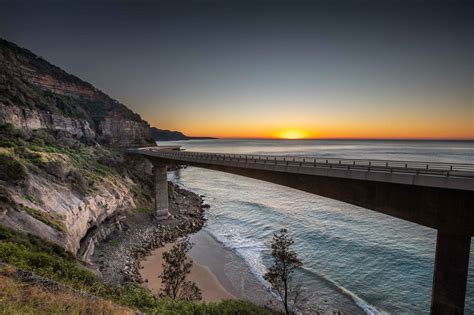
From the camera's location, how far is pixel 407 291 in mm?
26500

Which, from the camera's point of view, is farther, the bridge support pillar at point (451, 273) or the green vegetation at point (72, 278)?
the bridge support pillar at point (451, 273)

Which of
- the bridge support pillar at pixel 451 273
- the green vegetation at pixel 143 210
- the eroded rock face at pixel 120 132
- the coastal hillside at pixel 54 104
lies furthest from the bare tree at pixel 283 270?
the eroded rock face at pixel 120 132

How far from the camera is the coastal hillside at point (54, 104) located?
47.4 meters

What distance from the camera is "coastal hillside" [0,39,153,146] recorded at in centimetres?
4744

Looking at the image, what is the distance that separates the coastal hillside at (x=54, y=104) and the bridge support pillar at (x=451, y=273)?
58.0m

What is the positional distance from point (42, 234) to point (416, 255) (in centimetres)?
4400

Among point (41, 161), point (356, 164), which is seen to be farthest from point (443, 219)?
point (41, 161)

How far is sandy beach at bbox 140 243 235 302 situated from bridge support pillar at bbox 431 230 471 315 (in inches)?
694

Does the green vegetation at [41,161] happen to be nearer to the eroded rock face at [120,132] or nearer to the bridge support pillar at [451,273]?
the eroded rock face at [120,132]

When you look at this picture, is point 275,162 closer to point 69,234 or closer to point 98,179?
point 69,234

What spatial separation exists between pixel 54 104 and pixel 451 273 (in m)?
83.1

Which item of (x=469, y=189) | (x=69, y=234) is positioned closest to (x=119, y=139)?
(x=69, y=234)

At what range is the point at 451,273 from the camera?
13812 mm

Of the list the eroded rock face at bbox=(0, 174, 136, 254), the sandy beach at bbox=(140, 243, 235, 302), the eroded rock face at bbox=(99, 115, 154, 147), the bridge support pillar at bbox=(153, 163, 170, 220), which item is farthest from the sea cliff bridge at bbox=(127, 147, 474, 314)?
the eroded rock face at bbox=(99, 115, 154, 147)
